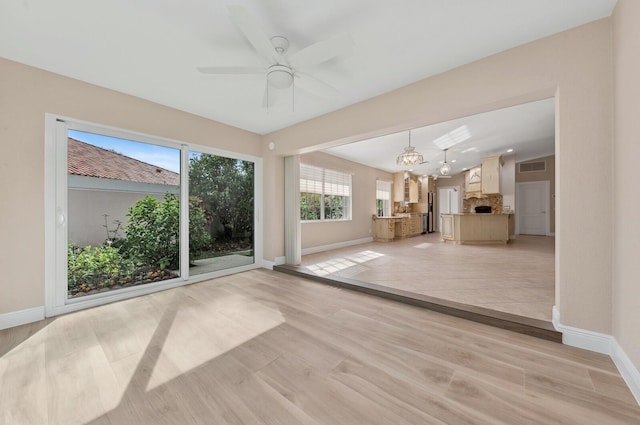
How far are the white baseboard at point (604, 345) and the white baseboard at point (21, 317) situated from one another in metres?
4.83

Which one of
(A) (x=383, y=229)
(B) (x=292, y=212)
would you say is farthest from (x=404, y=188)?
(B) (x=292, y=212)

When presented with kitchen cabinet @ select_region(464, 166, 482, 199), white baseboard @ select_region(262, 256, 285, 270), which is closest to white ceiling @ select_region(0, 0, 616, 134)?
white baseboard @ select_region(262, 256, 285, 270)

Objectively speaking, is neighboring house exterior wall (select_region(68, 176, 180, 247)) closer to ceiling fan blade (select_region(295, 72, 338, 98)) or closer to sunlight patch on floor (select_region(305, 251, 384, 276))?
ceiling fan blade (select_region(295, 72, 338, 98))

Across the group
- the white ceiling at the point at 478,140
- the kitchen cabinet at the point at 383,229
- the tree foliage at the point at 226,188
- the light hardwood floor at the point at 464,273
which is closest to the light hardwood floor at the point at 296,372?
the light hardwood floor at the point at 464,273

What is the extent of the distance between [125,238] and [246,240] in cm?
184

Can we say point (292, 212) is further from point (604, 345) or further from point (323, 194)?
point (604, 345)

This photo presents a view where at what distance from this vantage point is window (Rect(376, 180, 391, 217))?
841cm

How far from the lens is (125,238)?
3.13m

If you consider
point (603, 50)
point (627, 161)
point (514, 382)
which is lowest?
point (514, 382)

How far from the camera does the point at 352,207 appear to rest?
7.04 m

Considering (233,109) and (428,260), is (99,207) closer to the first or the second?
(233,109)

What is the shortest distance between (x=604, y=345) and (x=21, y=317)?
16.8 feet

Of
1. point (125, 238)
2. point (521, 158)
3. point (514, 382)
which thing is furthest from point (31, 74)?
point (521, 158)

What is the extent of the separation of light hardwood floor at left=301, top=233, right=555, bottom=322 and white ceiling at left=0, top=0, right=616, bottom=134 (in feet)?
8.40
